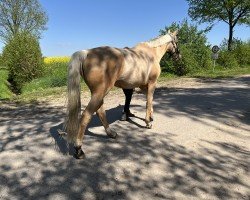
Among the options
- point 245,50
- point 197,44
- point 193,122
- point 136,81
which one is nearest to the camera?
point 136,81

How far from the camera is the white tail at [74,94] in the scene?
18.2ft

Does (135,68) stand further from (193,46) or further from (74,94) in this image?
(193,46)

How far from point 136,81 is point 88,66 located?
1.34 metres

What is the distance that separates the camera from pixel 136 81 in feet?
21.5

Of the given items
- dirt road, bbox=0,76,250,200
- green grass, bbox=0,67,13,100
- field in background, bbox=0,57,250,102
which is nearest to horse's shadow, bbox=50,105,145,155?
Answer: dirt road, bbox=0,76,250,200

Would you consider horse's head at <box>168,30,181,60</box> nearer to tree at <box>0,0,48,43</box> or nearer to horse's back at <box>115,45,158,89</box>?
horse's back at <box>115,45,158,89</box>

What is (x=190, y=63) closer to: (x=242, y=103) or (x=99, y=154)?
(x=242, y=103)

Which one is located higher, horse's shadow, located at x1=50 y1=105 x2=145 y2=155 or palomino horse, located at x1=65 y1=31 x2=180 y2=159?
palomino horse, located at x1=65 y1=31 x2=180 y2=159

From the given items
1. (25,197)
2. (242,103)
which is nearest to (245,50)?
(242,103)

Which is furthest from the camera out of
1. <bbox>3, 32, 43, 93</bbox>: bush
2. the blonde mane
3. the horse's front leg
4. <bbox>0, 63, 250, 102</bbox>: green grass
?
<bbox>3, 32, 43, 93</bbox>: bush

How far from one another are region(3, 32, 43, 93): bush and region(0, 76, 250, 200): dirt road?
14615mm

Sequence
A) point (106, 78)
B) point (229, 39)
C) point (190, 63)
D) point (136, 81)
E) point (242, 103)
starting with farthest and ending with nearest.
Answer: point (229, 39)
point (190, 63)
point (242, 103)
point (136, 81)
point (106, 78)

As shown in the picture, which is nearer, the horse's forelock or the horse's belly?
the horse's belly

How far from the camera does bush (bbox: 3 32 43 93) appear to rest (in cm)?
2241
